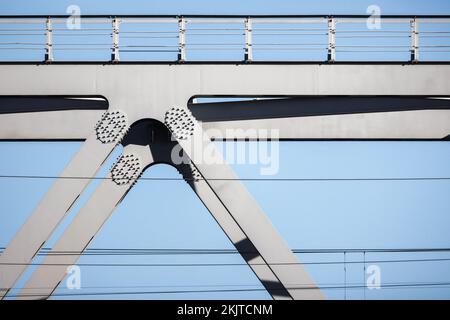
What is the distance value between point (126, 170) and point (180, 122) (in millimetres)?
1542

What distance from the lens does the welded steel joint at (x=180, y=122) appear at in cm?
Answer: 2000

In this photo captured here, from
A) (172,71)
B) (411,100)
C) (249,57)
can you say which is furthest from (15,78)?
(411,100)

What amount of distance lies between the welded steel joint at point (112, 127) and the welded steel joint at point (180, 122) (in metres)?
0.81

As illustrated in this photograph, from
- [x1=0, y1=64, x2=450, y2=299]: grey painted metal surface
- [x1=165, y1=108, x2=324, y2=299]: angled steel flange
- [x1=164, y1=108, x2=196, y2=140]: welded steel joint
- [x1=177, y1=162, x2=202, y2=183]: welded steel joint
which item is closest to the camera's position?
[x1=165, y1=108, x2=324, y2=299]: angled steel flange

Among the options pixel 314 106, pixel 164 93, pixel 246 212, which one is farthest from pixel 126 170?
pixel 314 106

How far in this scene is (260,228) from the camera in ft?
64.2

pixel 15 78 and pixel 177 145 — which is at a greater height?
pixel 15 78

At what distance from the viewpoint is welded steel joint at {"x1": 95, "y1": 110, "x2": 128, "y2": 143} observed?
20.1 meters

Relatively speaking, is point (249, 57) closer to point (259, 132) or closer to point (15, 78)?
point (259, 132)

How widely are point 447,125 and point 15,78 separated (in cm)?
816

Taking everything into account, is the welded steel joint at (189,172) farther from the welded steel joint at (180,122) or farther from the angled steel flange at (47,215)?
the angled steel flange at (47,215)

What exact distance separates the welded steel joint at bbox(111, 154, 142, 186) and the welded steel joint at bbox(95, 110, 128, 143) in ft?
2.54

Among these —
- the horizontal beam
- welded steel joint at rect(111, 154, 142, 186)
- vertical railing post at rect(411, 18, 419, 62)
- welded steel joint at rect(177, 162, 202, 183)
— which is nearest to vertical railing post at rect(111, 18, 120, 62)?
the horizontal beam

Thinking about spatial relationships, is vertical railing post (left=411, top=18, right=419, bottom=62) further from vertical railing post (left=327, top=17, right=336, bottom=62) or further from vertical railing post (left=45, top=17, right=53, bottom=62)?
vertical railing post (left=45, top=17, right=53, bottom=62)
